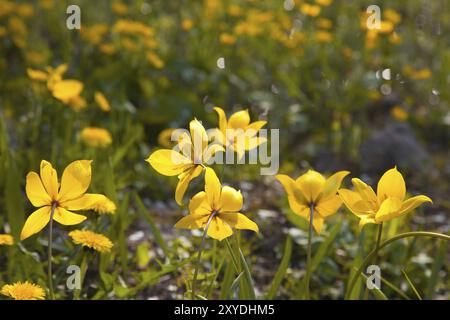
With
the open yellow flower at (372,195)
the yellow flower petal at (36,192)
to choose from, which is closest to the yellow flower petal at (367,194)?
the open yellow flower at (372,195)

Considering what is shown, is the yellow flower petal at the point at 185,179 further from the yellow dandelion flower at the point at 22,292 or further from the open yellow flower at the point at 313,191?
the yellow dandelion flower at the point at 22,292

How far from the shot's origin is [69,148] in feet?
7.68

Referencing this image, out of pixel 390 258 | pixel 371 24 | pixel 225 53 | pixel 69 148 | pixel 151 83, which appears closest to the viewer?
pixel 390 258

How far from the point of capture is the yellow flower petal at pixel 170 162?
124 cm

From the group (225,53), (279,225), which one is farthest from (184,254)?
(225,53)

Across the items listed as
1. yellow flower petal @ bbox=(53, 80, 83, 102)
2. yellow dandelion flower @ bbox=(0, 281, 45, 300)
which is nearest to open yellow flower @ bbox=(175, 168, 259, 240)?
yellow dandelion flower @ bbox=(0, 281, 45, 300)

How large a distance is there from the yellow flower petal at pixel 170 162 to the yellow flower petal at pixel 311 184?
0.21 metres

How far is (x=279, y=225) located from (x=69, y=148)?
79 cm

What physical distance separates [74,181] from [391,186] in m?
0.57

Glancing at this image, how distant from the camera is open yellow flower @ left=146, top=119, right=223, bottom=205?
1.24 m

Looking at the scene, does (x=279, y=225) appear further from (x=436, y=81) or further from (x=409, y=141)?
(x=436, y=81)

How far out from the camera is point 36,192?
1.19 meters

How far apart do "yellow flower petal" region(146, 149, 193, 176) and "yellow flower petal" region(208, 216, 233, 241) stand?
0.12 metres

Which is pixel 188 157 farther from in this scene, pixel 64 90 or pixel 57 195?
pixel 64 90
